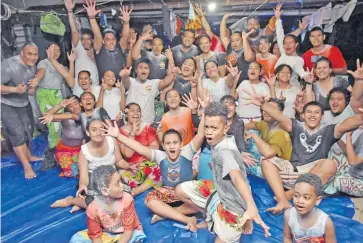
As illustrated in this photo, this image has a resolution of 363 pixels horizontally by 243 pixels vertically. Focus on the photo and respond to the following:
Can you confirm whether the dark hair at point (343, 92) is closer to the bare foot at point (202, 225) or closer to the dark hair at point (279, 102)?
the dark hair at point (279, 102)

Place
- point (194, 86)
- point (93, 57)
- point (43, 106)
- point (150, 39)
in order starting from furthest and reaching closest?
point (150, 39) → point (93, 57) → point (43, 106) → point (194, 86)

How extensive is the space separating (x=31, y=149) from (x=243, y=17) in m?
4.47

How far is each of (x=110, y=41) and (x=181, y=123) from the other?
6.61 feet

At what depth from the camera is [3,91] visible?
4.50 meters

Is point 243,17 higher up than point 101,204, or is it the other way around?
point 243,17

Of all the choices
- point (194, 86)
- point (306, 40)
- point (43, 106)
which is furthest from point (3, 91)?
point (306, 40)

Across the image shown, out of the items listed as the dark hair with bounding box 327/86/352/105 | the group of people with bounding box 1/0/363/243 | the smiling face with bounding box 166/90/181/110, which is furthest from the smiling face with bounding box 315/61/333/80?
the smiling face with bounding box 166/90/181/110

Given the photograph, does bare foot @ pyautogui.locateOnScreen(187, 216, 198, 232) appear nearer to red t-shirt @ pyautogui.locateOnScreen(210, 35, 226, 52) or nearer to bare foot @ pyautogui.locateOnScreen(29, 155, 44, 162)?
bare foot @ pyautogui.locateOnScreen(29, 155, 44, 162)

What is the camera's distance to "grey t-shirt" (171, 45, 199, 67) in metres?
5.65

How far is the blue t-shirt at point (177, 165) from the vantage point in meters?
3.45

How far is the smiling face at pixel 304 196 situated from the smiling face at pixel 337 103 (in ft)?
6.00

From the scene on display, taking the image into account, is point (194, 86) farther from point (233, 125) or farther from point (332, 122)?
point (332, 122)

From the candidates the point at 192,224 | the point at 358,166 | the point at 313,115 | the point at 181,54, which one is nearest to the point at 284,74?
the point at 313,115

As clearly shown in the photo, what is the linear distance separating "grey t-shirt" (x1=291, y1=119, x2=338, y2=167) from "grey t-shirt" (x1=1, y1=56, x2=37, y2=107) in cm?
353
